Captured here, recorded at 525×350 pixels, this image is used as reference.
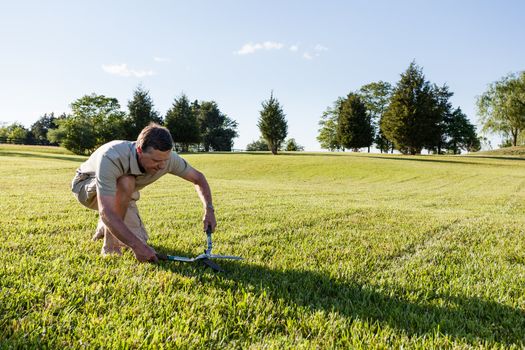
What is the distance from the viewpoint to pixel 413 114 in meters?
47.6

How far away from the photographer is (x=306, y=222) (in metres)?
5.90

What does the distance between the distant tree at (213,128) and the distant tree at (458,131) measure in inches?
1947

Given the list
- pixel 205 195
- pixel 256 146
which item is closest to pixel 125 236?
pixel 205 195

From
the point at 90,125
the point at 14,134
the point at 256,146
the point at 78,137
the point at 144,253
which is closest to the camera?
the point at 144,253

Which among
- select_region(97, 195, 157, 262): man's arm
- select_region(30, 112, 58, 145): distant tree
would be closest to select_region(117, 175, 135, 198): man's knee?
select_region(97, 195, 157, 262): man's arm

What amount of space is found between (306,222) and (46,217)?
4307 millimetres

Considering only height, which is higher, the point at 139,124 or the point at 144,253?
the point at 139,124

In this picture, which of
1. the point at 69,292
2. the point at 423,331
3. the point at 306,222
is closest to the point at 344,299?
the point at 423,331

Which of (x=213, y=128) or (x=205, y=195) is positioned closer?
(x=205, y=195)

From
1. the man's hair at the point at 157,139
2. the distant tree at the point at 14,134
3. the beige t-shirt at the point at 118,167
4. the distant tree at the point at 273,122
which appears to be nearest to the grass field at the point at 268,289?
the beige t-shirt at the point at 118,167

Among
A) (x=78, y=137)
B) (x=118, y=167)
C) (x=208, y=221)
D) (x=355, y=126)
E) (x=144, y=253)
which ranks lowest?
(x=144, y=253)

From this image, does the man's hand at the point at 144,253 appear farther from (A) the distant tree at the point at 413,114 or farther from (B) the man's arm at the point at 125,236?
(A) the distant tree at the point at 413,114

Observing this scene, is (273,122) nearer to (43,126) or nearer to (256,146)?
(256,146)

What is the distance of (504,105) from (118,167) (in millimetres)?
67997
